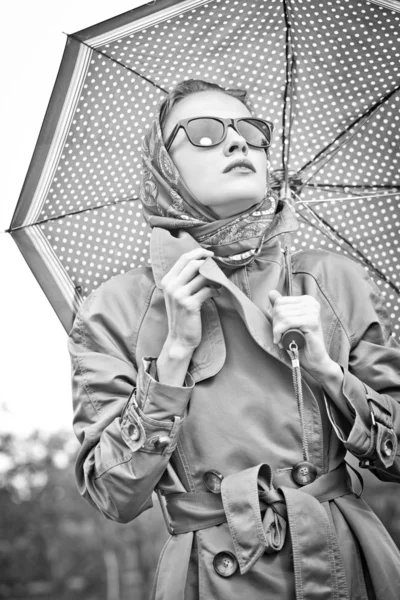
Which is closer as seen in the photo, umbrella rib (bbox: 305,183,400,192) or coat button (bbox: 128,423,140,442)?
coat button (bbox: 128,423,140,442)

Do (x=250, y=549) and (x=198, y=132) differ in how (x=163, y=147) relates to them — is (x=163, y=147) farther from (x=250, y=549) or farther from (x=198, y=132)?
(x=250, y=549)

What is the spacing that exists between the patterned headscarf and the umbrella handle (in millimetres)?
357

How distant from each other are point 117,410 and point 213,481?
35 centimetres

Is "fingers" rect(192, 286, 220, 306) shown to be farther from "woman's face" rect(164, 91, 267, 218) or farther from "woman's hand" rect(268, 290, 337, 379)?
"woman's face" rect(164, 91, 267, 218)

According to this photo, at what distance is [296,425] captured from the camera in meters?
2.51

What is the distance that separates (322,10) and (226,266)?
1015 mm

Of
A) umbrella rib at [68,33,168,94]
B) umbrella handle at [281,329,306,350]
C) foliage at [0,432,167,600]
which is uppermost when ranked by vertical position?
umbrella rib at [68,33,168,94]

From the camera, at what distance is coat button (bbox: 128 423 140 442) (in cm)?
238

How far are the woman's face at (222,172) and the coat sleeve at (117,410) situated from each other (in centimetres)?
39

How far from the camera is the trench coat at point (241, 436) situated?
7.77 ft

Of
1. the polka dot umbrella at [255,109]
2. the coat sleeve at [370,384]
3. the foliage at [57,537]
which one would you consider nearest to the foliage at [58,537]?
the foliage at [57,537]

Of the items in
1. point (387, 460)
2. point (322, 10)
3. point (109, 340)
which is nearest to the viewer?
point (387, 460)

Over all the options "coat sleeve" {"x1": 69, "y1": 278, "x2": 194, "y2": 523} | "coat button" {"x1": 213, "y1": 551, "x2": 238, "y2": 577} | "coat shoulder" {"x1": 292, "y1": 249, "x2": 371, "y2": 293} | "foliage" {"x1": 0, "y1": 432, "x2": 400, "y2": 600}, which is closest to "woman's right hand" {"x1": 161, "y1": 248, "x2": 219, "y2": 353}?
"coat sleeve" {"x1": 69, "y1": 278, "x2": 194, "y2": 523}

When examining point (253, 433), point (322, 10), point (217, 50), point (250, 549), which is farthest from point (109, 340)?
point (322, 10)
